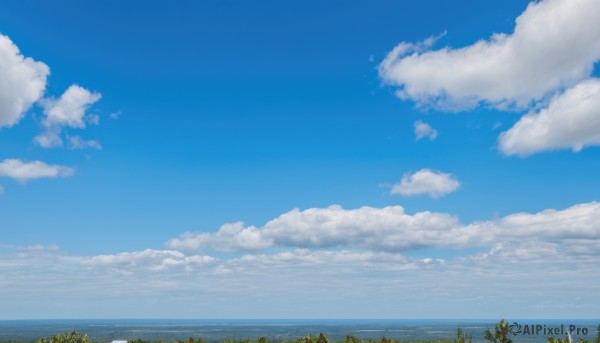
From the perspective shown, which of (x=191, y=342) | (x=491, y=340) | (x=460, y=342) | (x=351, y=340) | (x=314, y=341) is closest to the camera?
(x=314, y=341)

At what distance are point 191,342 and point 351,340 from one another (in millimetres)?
27411

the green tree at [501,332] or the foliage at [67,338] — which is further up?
the green tree at [501,332]

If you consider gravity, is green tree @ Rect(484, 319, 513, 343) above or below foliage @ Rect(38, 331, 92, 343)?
above

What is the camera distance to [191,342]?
2411 inches

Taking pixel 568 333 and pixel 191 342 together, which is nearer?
pixel 568 333

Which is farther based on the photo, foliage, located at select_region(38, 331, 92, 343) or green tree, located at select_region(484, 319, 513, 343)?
foliage, located at select_region(38, 331, 92, 343)

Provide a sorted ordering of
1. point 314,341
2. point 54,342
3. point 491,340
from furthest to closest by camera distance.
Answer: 1. point 54,342
2. point 491,340
3. point 314,341

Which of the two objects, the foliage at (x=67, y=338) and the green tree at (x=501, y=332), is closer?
the green tree at (x=501, y=332)

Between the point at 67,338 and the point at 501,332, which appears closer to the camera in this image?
the point at 501,332

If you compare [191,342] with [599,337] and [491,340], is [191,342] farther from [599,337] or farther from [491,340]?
[599,337]

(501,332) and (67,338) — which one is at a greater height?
(501,332)

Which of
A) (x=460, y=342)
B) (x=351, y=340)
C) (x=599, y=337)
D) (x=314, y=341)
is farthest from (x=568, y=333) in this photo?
(x=351, y=340)

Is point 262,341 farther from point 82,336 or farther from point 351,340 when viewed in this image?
point 82,336

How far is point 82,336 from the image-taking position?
7431 centimetres
